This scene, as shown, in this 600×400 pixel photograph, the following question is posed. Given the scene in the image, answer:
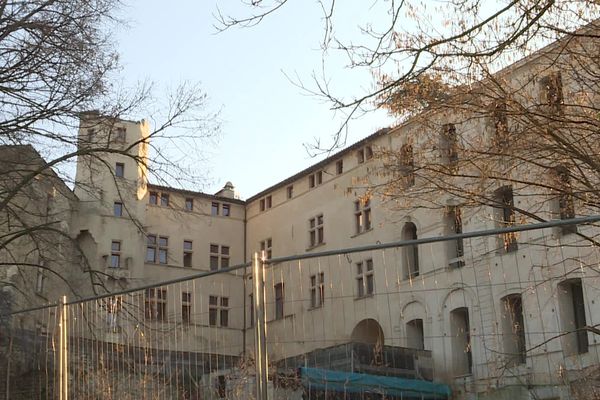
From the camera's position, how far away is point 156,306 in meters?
10.9

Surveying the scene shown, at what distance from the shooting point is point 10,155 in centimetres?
1395

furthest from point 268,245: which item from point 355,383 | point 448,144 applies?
point 355,383

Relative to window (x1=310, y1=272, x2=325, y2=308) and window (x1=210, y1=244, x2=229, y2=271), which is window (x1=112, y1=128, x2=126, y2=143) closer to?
window (x1=310, y1=272, x2=325, y2=308)

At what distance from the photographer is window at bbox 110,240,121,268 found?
35781mm

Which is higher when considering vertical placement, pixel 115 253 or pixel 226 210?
pixel 226 210

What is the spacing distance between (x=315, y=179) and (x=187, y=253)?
754 centimetres

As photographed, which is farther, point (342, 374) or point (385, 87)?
point (342, 374)

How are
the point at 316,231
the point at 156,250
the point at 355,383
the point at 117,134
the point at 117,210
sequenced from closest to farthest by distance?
the point at 355,383
the point at 117,134
the point at 316,231
the point at 117,210
the point at 156,250

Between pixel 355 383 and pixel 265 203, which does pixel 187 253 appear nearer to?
pixel 265 203

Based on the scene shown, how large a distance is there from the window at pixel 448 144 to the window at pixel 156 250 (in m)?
27.4

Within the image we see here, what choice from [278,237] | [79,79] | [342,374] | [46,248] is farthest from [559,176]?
[278,237]

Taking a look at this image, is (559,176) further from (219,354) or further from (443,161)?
(219,354)

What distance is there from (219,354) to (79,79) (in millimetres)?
5774

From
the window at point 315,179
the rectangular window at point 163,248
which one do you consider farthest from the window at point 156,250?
the window at point 315,179
